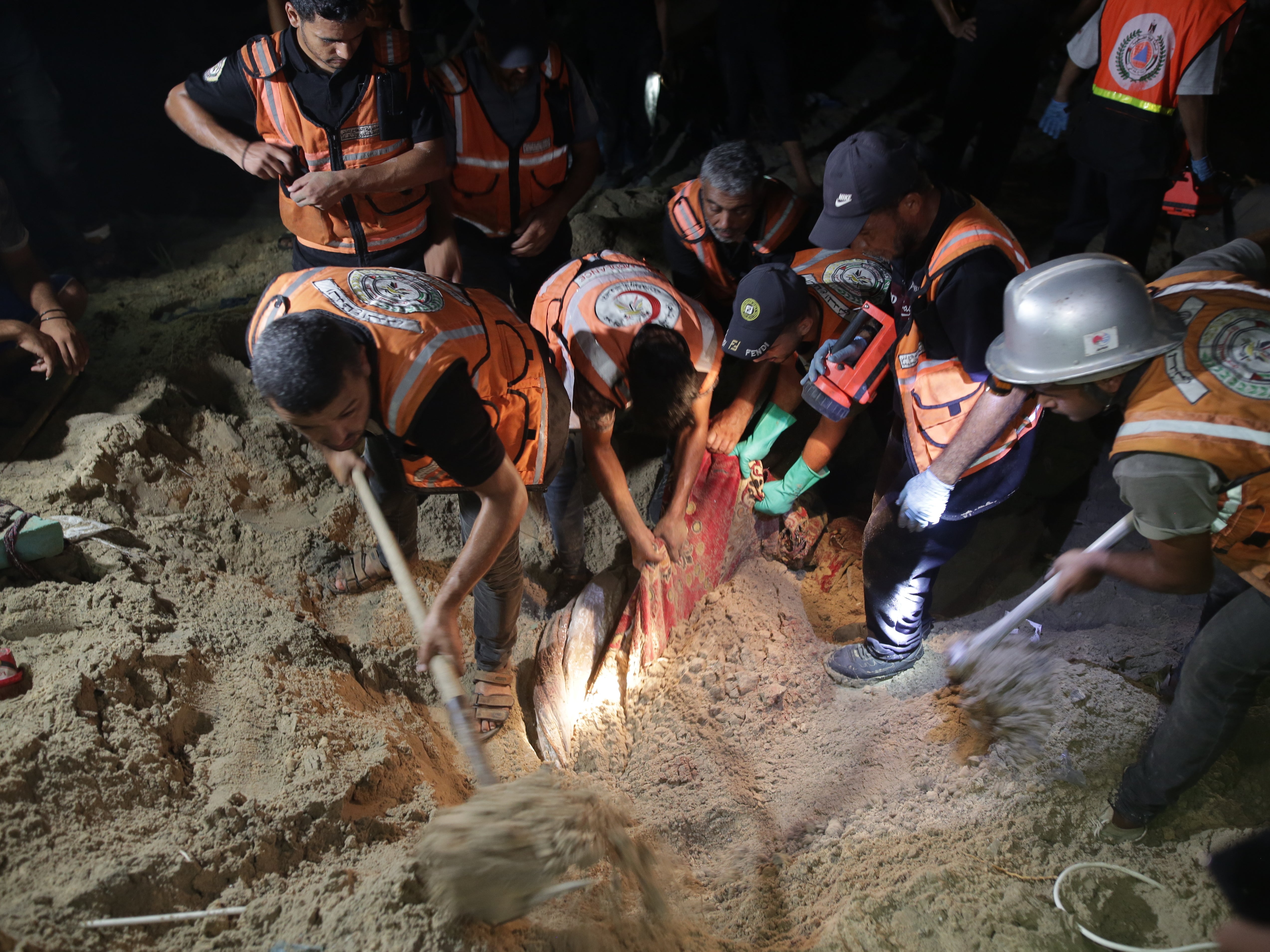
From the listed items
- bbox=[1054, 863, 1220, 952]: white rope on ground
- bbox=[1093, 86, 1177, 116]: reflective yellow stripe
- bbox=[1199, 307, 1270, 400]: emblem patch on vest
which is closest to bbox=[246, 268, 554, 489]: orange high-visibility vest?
bbox=[1199, 307, 1270, 400]: emblem patch on vest

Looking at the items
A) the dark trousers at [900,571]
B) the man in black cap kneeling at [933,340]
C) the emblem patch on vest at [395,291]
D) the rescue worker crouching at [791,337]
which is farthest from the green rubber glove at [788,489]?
the emblem patch on vest at [395,291]

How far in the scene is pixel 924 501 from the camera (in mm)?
2107

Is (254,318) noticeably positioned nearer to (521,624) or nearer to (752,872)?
(521,624)

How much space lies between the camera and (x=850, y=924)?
5.29ft

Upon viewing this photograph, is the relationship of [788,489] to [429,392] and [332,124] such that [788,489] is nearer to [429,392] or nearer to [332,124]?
[429,392]

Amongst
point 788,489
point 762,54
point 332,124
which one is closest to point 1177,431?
point 788,489

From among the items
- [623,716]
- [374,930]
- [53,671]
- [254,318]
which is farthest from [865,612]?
[53,671]

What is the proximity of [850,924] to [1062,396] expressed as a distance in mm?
1253

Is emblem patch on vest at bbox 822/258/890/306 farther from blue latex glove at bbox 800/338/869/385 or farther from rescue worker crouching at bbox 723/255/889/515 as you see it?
blue latex glove at bbox 800/338/869/385

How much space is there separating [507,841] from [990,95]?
12.7 feet

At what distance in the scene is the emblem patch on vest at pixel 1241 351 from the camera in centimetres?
137

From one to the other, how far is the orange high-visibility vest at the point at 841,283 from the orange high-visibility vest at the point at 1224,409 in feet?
3.58

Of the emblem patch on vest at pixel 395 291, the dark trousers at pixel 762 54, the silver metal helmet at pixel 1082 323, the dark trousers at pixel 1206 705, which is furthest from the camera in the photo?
the dark trousers at pixel 762 54

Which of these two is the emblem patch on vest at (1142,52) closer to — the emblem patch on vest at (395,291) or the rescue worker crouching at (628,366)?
the rescue worker crouching at (628,366)
